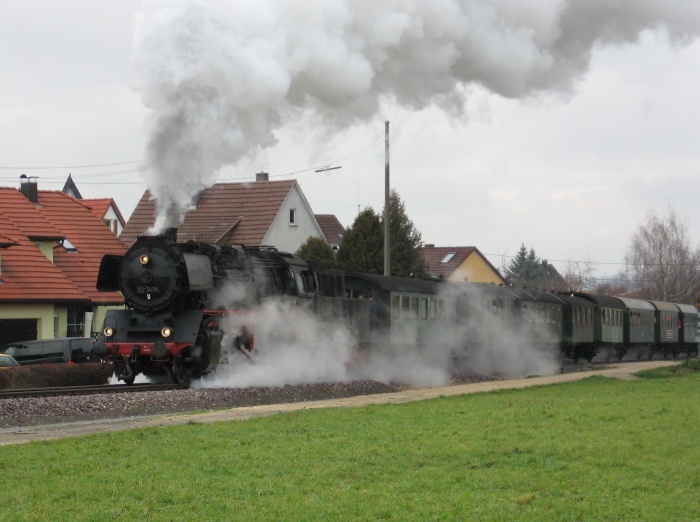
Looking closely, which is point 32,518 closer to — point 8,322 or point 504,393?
point 504,393

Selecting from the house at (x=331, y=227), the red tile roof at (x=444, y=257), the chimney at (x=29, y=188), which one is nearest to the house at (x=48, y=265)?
the chimney at (x=29, y=188)

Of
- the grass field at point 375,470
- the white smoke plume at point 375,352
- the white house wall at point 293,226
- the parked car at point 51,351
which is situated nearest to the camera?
the grass field at point 375,470

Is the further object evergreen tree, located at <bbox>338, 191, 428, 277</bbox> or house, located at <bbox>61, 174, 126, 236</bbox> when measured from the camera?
house, located at <bbox>61, 174, 126, 236</bbox>

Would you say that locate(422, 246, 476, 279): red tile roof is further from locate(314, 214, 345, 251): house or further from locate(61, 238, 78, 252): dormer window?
locate(61, 238, 78, 252): dormer window

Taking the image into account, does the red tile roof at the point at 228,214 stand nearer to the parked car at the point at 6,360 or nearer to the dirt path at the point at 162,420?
the parked car at the point at 6,360

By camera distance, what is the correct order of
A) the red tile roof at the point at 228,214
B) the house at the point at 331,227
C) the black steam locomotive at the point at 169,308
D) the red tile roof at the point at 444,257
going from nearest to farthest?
the black steam locomotive at the point at 169,308 < the red tile roof at the point at 228,214 < the house at the point at 331,227 < the red tile roof at the point at 444,257

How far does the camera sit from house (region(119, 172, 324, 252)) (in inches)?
1754

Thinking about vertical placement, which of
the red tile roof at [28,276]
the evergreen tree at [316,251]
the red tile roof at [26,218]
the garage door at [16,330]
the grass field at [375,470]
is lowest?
the grass field at [375,470]

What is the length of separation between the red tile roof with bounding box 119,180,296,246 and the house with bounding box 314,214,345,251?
63.5ft

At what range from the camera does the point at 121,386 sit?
21.8 metres

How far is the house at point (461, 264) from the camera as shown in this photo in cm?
7675

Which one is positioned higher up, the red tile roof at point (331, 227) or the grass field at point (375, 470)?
the red tile roof at point (331, 227)

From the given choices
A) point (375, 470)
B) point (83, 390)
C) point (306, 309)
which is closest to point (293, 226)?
point (306, 309)

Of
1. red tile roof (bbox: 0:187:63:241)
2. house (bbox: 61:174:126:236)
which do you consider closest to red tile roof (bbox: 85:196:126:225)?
house (bbox: 61:174:126:236)
